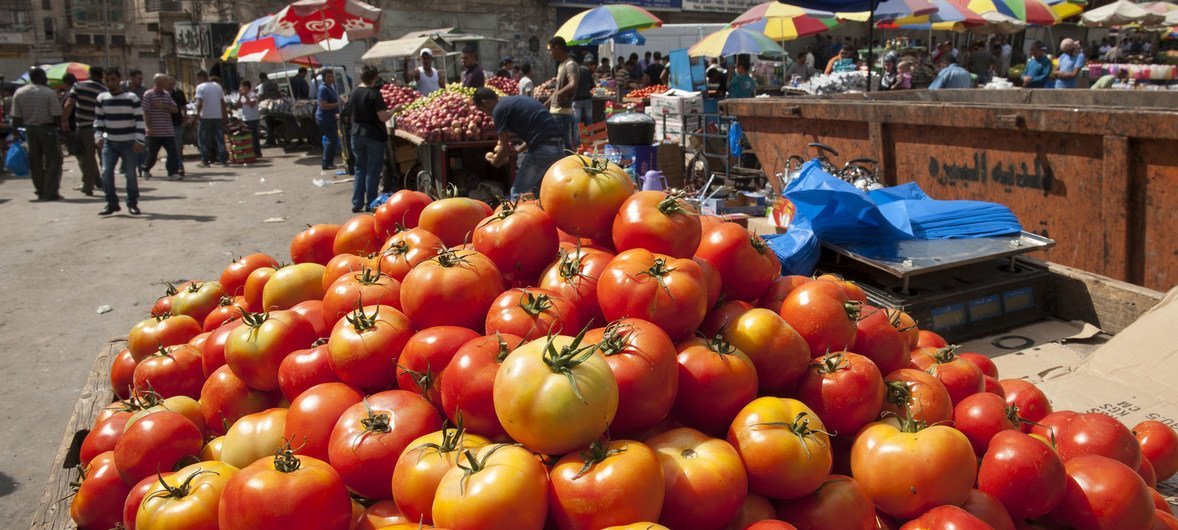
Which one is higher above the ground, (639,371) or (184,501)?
(639,371)

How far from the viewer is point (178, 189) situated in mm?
13828

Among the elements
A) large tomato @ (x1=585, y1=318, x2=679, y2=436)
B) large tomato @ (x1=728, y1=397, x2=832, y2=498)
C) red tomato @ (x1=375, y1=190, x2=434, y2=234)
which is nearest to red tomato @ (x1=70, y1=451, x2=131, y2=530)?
red tomato @ (x1=375, y1=190, x2=434, y2=234)

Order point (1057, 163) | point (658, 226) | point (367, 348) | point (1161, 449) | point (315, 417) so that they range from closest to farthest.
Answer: point (315, 417) < point (367, 348) < point (658, 226) < point (1161, 449) < point (1057, 163)

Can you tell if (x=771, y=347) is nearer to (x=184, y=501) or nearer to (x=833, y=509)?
(x=833, y=509)

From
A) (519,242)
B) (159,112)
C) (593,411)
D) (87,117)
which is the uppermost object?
(159,112)

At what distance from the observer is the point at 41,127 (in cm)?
1227

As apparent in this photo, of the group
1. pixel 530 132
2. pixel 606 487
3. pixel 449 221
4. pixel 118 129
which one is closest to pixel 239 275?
pixel 449 221

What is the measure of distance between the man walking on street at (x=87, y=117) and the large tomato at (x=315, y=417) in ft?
38.1

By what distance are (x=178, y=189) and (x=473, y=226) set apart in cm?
1325

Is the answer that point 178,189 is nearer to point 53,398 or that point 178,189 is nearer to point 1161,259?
point 53,398

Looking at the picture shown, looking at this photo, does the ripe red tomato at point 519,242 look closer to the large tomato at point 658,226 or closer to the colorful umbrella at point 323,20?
the large tomato at point 658,226

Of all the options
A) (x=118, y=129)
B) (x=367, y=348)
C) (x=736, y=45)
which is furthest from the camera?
(x=736, y=45)

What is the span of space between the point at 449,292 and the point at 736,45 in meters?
14.3

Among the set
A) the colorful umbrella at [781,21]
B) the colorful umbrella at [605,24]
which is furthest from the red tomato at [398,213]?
the colorful umbrella at [781,21]
